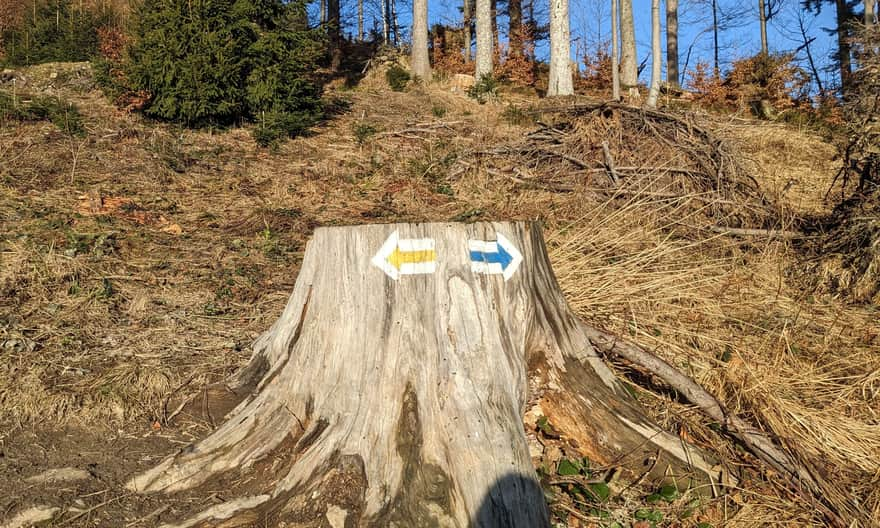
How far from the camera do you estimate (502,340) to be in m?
2.41

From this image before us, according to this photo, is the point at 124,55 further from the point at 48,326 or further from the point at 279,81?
the point at 48,326

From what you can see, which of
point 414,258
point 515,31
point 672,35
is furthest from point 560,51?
point 414,258

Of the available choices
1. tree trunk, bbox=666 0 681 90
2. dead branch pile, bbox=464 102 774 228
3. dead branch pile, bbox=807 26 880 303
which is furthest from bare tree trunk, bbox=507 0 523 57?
dead branch pile, bbox=807 26 880 303

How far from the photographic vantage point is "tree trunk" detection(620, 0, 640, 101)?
17109 millimetres

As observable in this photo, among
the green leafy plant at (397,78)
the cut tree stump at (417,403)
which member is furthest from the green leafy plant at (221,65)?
the cut tree stump at (417,403)

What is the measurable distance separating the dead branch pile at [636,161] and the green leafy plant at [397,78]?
7.62 meters

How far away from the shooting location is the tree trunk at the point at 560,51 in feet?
44.4

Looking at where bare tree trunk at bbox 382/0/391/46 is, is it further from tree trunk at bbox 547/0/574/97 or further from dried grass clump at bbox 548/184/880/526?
dried grass clump at bbox 548/184/880/526

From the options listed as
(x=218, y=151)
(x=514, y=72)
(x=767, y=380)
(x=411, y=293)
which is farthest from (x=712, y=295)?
(x=514, y=72)

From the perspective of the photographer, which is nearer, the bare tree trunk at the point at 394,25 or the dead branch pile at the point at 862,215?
the dead branch pile at the point at 862,215

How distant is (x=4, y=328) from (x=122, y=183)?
3613 mm

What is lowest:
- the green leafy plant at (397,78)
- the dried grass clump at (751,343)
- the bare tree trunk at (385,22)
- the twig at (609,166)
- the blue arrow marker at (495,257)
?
the dried grass clump at (751,343)

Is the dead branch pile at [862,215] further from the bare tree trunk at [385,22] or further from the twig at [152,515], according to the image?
the bare tree trunk at [385,22]

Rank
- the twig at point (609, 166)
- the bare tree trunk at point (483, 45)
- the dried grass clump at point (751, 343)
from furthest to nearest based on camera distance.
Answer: the bare tree trunk at point (483, 45) < the twig at point (609, 166) < the dried grass clump at point (751, 343)
